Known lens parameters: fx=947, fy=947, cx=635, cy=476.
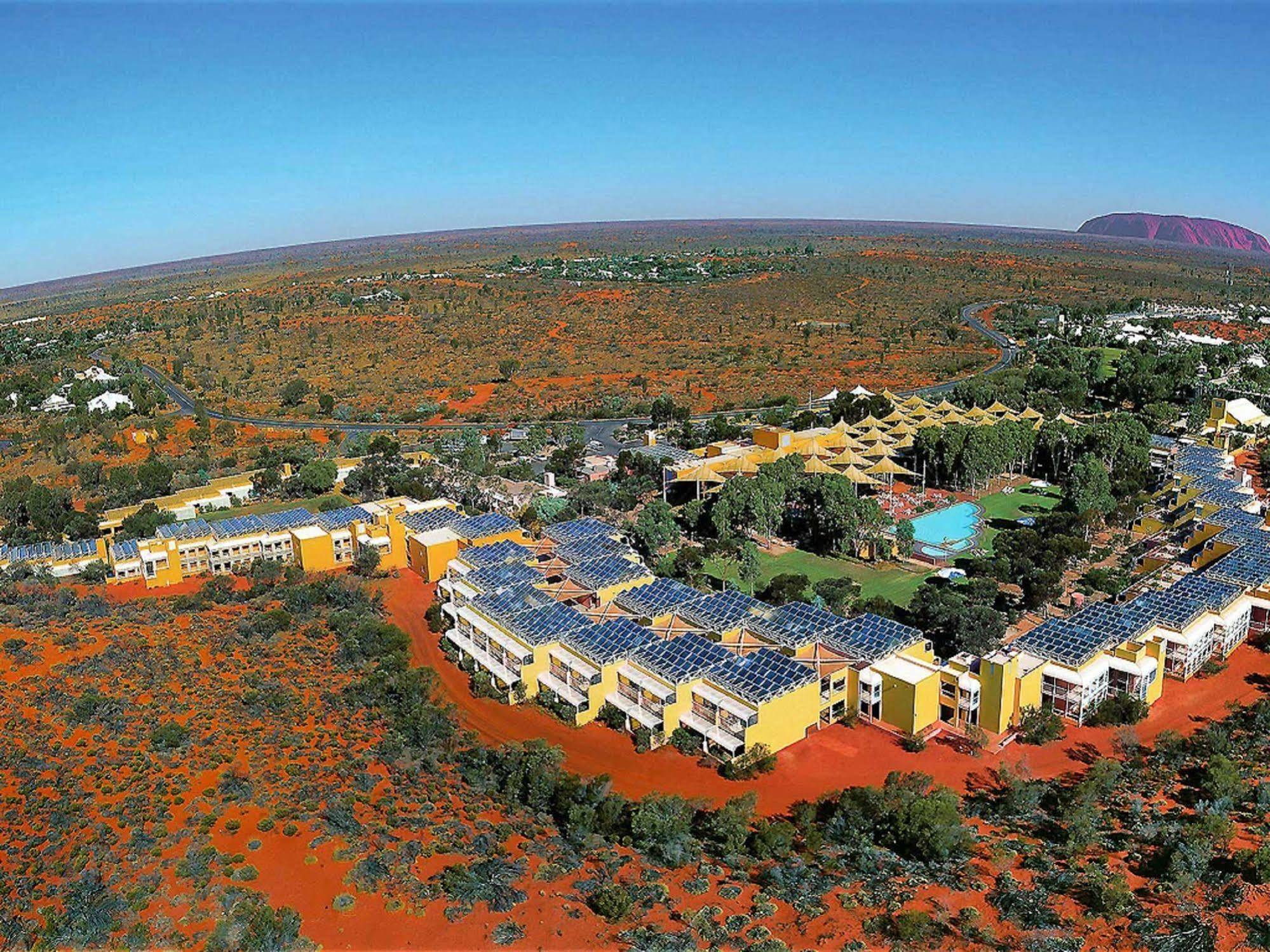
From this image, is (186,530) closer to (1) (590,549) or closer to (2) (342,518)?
(2) (342,518)

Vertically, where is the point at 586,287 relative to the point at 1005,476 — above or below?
above

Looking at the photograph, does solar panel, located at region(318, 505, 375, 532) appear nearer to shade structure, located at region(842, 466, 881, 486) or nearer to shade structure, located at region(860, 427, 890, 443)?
shade structure, located at region(842, 466, 881, 486)

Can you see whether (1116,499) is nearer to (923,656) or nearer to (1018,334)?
(923,656)

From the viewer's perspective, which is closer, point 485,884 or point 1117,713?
point 485,884

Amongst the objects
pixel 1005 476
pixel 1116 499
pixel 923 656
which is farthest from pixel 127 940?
pixel 1005 476

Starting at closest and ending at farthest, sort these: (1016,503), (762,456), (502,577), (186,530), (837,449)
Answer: (502,577) < (186,530) < (1016,503) < (762,456) < (837,449)

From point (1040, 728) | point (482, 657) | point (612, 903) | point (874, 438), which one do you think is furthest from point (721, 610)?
point (874, 438)

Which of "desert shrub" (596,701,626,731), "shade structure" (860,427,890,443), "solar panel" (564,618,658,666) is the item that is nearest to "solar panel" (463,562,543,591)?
"solar panel" (564,618,658,666)
